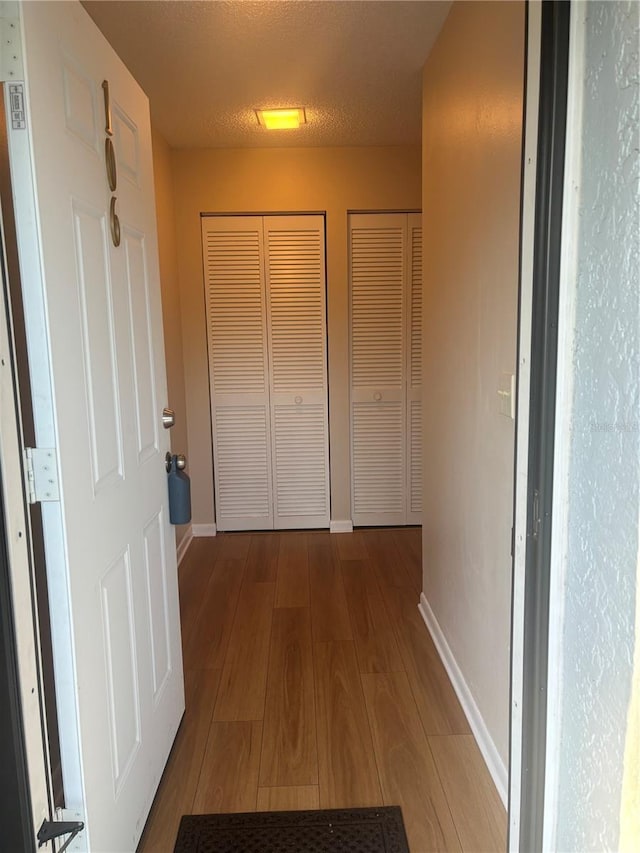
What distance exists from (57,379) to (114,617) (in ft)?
1.99

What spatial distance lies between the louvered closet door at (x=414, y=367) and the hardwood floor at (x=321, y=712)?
31.4 inches

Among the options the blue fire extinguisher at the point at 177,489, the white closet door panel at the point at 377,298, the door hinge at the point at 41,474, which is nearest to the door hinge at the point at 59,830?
the door hinge at the point at 41,474

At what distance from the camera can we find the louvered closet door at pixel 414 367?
12.1 ft

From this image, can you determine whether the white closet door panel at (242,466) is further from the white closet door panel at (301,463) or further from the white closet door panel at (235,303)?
the white closet door panel at (235,303)

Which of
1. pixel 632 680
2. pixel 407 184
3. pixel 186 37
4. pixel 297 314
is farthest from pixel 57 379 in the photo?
pixel 407 184

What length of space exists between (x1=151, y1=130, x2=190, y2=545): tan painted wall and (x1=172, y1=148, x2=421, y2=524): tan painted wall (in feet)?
0.32

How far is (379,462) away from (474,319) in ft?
7.15

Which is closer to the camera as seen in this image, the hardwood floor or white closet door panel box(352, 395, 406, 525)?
the hardwood floor

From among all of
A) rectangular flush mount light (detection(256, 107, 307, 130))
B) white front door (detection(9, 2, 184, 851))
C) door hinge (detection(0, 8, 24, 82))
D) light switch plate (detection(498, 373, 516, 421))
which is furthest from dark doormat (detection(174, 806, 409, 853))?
rectangular flush mount light (detection(256, 107, 307, 130))

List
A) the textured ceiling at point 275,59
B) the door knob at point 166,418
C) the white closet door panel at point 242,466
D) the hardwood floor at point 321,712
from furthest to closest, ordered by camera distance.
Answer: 1. the white closet door panel at point 242,466
2. the textured ceiling at point 275,59
3. the door knob at point 166,418
4. the hardwood floor at point 321,712

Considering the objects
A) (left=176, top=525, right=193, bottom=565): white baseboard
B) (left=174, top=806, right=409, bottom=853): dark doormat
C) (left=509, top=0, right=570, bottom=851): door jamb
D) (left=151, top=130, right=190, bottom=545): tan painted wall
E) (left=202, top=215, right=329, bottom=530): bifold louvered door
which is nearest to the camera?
(left=509, top=0, right=570, bottom=851): door jamb

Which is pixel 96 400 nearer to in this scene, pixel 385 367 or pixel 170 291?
pixel 170 291

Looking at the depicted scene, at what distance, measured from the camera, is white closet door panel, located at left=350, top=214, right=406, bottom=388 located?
3.68m

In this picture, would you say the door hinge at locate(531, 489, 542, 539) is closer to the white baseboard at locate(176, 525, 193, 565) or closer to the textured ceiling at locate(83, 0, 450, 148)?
the textured ceiling at locate(83, 0, 450, 148)
